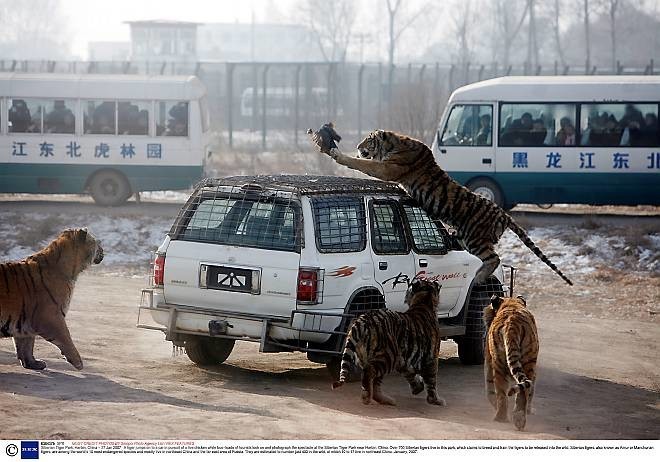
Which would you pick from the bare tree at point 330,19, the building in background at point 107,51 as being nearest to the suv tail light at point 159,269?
the building in background at point 107,51

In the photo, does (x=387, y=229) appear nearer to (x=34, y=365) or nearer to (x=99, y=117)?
(x=34, y=365)

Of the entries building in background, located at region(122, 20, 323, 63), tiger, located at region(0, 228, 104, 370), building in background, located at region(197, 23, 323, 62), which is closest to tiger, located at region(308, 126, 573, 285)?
tiger, located at region(0, 228, 104, 370)

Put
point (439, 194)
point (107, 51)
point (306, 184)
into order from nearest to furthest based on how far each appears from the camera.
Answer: point (306, 184), point (439, 194), point (107, 51)

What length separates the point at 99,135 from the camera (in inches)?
834

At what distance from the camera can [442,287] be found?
9.12 m

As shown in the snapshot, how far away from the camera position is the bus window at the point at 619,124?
65.5 feet

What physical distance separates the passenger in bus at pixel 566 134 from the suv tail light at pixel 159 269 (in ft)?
42.0

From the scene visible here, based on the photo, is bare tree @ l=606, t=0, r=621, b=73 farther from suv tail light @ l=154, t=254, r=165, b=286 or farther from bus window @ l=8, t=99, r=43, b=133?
suv tail light @ l=154, t=254, r=165, b=286

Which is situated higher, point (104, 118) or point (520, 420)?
point (104, 118)

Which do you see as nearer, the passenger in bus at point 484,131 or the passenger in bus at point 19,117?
the passenger in bus at point 484,131

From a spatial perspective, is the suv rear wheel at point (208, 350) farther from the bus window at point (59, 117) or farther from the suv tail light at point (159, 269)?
the bus window at point (59, 117)

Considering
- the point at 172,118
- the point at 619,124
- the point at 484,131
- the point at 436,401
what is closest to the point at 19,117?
the point at 172,118

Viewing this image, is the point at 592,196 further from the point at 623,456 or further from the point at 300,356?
the point at 623,456

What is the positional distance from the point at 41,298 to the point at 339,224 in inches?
88.3
